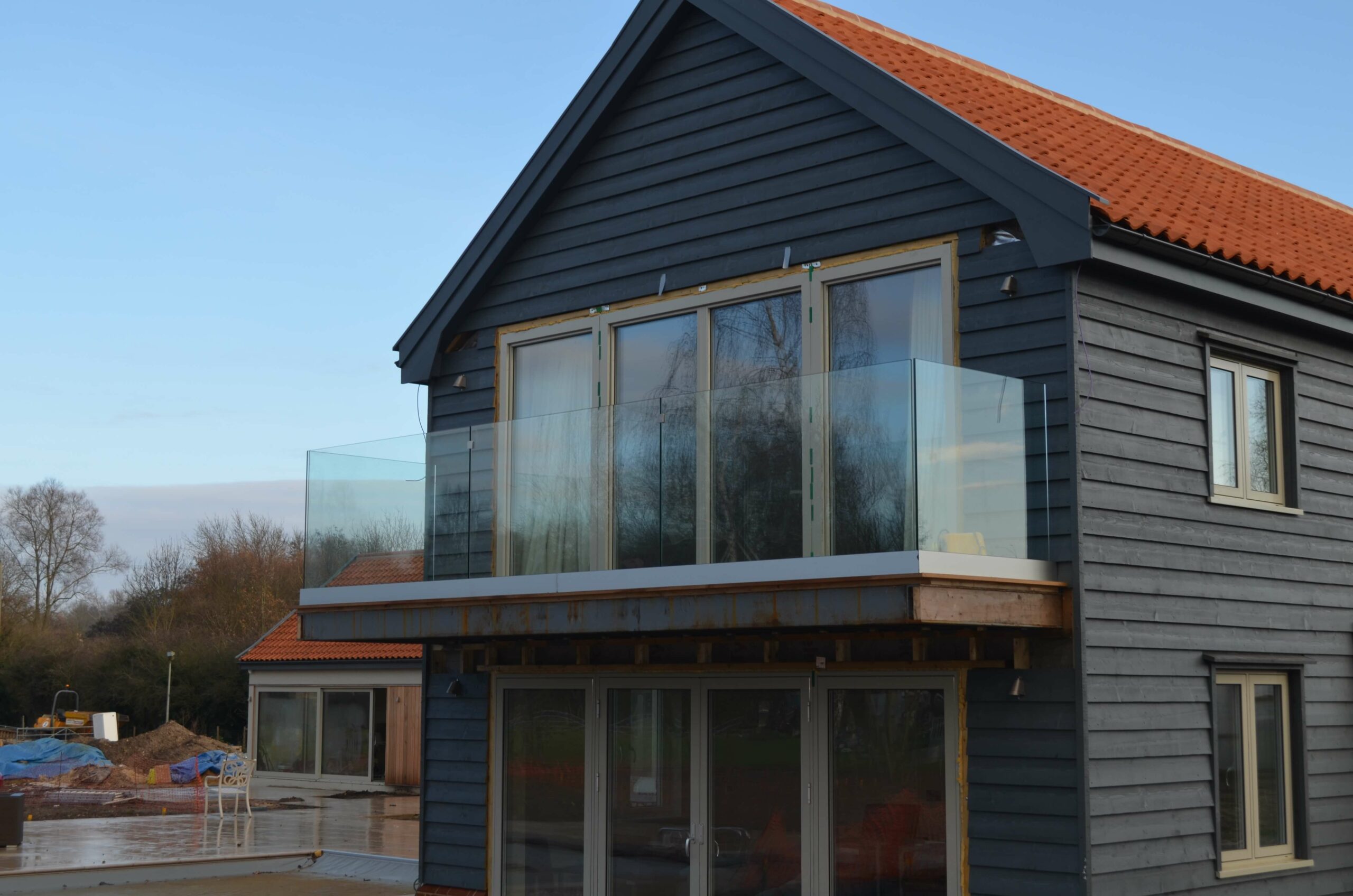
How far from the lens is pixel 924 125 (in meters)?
10.3

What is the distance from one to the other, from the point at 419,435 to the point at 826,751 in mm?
4324

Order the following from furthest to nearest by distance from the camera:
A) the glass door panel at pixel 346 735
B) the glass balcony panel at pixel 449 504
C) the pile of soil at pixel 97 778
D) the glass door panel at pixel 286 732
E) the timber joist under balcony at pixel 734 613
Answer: the glass door panel at pixel 286 732 < the pile of soil at pixel 97 778 < the glass door panel at pixel 346 735 < the glass balcony panel at pixel 449 504 < the timber joist under balcony at pixel 734 613

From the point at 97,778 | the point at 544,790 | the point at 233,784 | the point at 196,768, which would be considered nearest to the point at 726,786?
the point at 544,790

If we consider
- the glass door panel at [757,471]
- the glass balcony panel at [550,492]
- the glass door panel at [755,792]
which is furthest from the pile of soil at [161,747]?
the glass door panel at [757,471]

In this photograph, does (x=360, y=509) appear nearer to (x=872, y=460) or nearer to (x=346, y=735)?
(x=872, y=460)

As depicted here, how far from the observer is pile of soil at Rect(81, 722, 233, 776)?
39469mm

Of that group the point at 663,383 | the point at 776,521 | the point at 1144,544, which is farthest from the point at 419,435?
the point at 1144,544

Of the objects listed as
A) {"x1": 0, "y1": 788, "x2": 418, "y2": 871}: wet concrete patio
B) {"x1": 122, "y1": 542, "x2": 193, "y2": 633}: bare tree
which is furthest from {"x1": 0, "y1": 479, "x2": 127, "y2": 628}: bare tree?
{"x1": 0, "y1": 788, "x2": 418, "y2": 871}: wet concrete patio

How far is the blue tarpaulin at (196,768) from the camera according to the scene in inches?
1420

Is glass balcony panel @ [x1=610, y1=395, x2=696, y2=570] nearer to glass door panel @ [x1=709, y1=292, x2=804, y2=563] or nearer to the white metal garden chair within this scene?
glass door panel @ [x1=709, y1=292, x2=804, y2=563]

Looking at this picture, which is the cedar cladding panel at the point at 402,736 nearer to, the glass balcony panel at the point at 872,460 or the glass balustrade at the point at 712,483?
the glass balustrade at the point at 712,483

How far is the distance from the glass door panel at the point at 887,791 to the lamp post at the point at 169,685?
38.3 metres

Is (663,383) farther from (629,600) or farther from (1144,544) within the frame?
(1144,544)

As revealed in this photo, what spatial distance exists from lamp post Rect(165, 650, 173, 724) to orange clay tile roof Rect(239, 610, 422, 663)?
28.7ft
